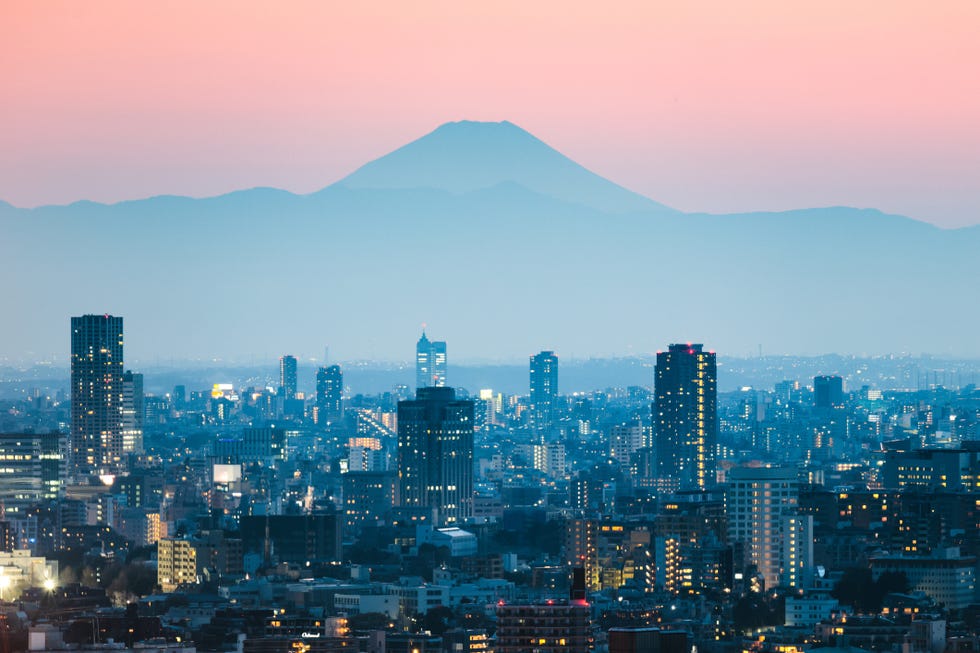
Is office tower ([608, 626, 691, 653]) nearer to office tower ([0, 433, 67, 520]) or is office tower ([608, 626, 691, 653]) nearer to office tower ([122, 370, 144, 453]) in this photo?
office tower ([0, 433, 67, 520])

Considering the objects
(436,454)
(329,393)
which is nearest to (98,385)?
(436,454)

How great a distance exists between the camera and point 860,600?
235 ft

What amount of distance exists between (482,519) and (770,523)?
82.3 feet

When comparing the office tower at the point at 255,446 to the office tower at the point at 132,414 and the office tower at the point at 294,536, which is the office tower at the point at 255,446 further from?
the office tower at the point at 294,536

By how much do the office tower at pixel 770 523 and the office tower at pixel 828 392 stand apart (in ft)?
241

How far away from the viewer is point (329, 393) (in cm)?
17175

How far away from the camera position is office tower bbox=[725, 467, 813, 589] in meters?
82.4

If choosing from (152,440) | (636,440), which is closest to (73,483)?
(152,440)

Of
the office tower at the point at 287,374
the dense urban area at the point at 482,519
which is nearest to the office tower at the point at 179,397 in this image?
the dense urban area at the point at 482,519

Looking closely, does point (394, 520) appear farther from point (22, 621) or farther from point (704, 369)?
point (22, 621)

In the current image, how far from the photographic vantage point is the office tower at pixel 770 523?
82.4m

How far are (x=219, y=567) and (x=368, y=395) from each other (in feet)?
312

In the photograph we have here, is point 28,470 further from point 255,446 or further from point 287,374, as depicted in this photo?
point 287,374

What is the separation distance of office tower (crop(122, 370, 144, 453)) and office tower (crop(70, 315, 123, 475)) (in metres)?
0.48
